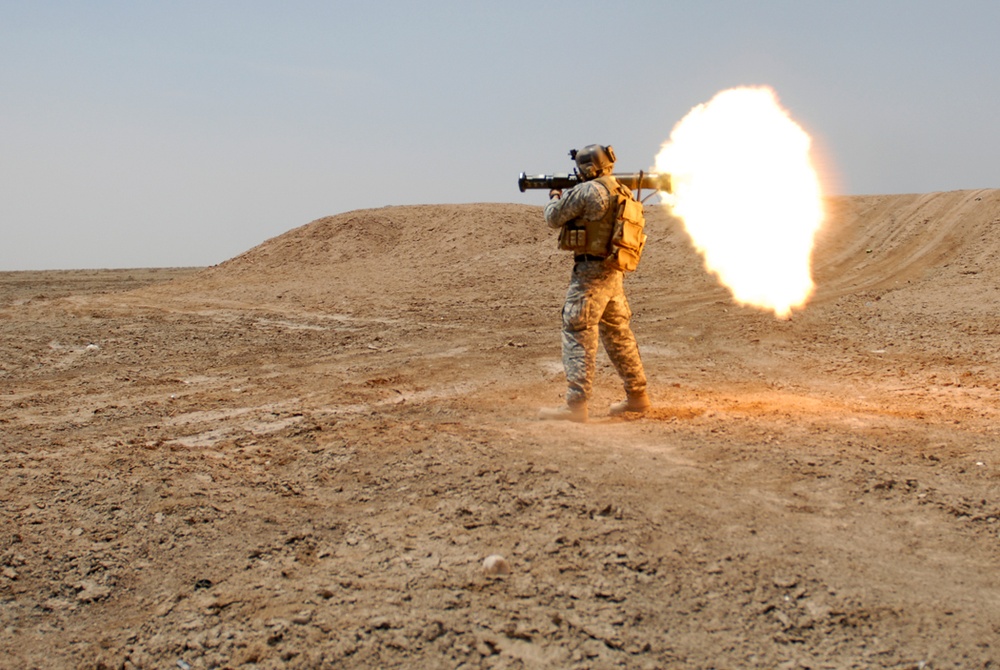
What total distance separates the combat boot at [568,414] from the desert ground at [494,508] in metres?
0.25

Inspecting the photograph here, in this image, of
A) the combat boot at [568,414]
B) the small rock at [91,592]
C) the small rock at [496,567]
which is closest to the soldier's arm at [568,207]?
the combat boot at [568,414]

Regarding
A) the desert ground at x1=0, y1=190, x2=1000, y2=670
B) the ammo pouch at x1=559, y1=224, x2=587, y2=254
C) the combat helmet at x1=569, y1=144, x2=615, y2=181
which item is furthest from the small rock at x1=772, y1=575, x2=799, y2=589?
the combat helmet at x1=569, y1=144, x2=615, y2=181

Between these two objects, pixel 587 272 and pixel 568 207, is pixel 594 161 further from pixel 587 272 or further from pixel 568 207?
pixel 587 272

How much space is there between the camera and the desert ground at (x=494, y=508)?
3939mm

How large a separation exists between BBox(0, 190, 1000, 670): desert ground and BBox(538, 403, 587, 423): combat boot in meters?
0.25

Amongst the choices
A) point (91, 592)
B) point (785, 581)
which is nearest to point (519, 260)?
point (91, 592)

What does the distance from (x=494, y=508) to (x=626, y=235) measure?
2908 mm

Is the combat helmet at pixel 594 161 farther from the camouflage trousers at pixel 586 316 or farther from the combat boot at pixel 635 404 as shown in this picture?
the combat boot at pixel 635 404

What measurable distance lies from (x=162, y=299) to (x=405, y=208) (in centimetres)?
1181

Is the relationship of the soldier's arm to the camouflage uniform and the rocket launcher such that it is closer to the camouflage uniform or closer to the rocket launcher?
the camouflage uniform

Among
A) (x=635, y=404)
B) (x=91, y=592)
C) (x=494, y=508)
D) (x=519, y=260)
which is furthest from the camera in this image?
(x=519, y=260)

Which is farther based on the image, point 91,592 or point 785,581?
point 91,592

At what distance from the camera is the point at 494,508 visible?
5.09 meters

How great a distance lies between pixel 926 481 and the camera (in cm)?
547
